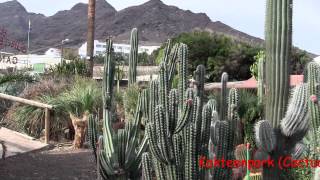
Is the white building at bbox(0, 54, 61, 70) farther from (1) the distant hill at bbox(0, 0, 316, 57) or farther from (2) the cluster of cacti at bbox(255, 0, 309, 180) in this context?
(1) the distant hill at bbox(0, 0, 316, 57)

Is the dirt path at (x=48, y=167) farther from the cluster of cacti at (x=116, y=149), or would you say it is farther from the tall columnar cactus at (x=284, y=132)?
the tall columnar cactus at (x=284, y=132)

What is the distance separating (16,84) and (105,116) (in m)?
10.0

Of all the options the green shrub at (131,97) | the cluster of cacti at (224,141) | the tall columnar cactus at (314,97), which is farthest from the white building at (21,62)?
the tall columnar cactus at (314,97)

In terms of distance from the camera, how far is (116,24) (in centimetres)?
11112

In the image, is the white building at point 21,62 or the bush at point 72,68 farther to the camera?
the white building at point 21,62

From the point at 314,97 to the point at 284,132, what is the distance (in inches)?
18.5

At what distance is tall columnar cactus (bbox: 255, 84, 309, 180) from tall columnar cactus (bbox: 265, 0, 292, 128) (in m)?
0.11

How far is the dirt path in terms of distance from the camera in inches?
317

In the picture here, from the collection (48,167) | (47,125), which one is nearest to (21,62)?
(47,125)

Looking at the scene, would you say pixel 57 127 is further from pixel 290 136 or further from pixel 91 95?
pixel 290 136

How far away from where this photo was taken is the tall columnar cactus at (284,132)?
5055 mm

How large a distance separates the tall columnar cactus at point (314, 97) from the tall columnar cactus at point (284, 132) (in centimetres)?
8

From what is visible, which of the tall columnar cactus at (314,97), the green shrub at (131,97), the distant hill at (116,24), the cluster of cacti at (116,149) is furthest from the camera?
the distant hill at (116,24)

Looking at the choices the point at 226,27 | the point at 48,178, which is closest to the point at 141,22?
the point at 226,27
